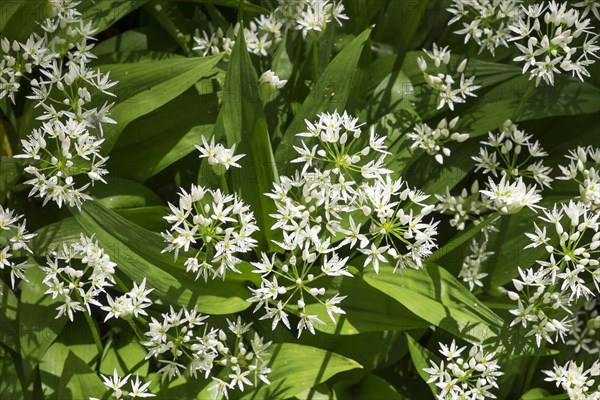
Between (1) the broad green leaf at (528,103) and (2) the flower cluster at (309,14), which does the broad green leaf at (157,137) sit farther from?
(1) the broad green leaf at (528,103)

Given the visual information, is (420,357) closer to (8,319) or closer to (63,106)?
(8,319)

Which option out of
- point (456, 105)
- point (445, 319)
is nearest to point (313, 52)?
point (456, 105)

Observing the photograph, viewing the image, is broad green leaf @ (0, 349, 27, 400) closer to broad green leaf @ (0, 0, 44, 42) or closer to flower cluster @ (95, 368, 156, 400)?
flower cluster @ (95, 368, 156, 400)

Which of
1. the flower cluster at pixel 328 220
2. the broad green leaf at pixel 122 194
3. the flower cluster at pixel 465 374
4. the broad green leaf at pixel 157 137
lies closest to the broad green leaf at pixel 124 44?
the broad green leaf at pixel 157 137

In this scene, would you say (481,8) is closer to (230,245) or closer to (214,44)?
(214,44)

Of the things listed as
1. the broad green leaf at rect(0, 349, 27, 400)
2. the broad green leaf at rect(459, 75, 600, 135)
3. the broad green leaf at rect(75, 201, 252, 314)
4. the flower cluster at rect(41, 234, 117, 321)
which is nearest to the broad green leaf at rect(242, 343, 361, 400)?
the broad green leaf at rect(75, 201, 252, 314)
